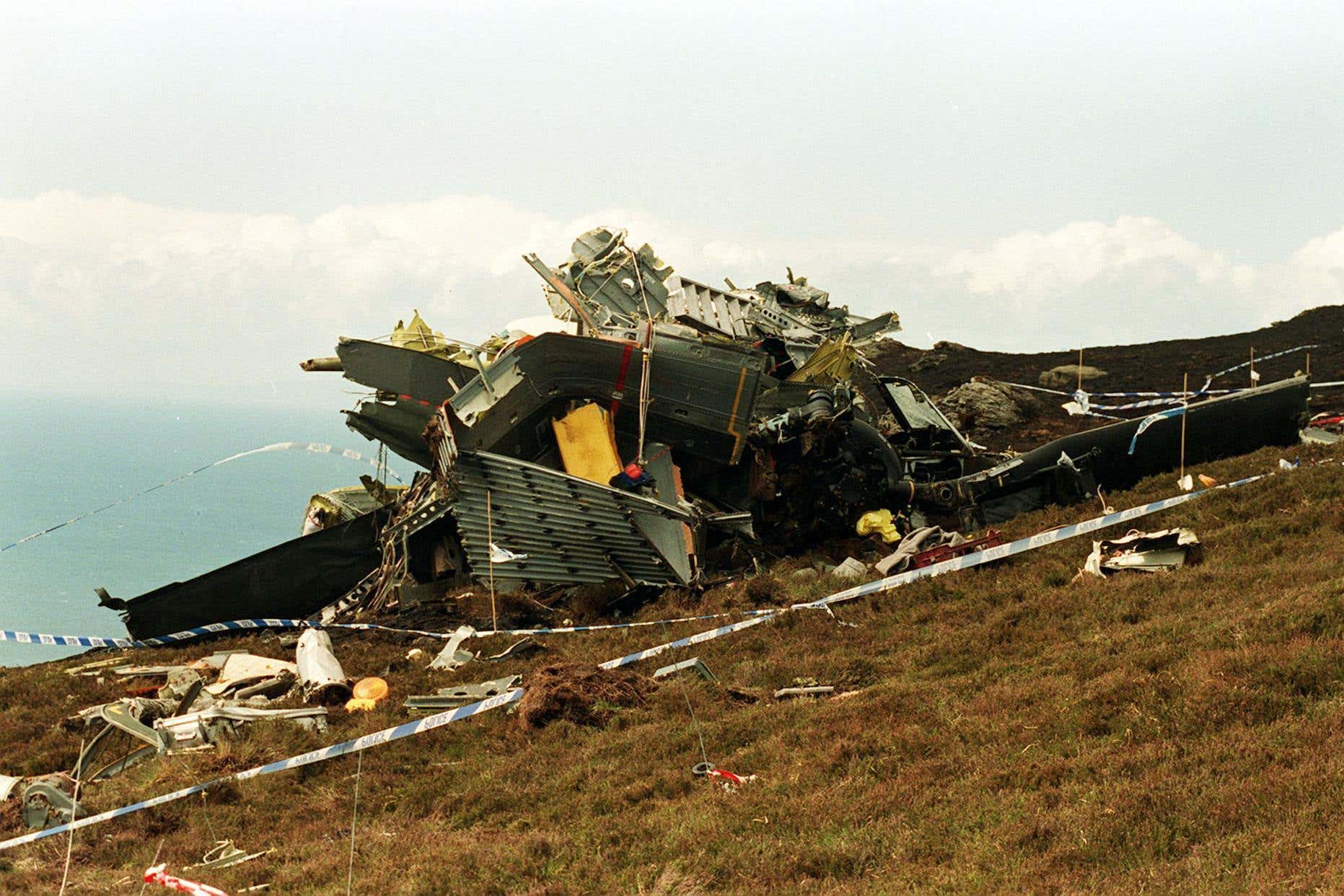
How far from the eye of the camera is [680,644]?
9.48m

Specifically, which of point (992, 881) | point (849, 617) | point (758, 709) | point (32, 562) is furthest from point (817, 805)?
point (32, 562)

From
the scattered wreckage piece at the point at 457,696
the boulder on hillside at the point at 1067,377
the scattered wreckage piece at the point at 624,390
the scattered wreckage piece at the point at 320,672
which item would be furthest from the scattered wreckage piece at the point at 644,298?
the boulder on hillside at the point at 1067,377

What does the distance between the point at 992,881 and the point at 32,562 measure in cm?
12259

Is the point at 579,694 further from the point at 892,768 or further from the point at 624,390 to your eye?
the point at 624,390

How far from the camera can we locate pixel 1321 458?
12.4 metres

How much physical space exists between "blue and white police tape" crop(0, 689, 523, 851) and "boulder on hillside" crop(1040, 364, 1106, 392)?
66.5 feet

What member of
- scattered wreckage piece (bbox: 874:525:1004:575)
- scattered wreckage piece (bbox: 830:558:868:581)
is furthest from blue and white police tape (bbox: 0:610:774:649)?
scattered wreckage piece (bbox: 874:525:1004:575)

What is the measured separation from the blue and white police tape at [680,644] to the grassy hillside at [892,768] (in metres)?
0.12

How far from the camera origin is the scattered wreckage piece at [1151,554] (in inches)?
376

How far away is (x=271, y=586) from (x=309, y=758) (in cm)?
610

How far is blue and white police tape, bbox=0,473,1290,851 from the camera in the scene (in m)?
6.96

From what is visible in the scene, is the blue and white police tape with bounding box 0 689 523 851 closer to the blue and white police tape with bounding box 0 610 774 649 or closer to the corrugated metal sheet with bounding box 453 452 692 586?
the blue and white police tape with bounding box 0 610 774 649

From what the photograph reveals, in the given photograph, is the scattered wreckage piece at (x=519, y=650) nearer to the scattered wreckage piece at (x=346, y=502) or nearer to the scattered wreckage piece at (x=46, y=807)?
the scattered wreckage piece at (x=46, y=807)

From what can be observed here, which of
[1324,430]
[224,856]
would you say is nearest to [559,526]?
[224,856]
